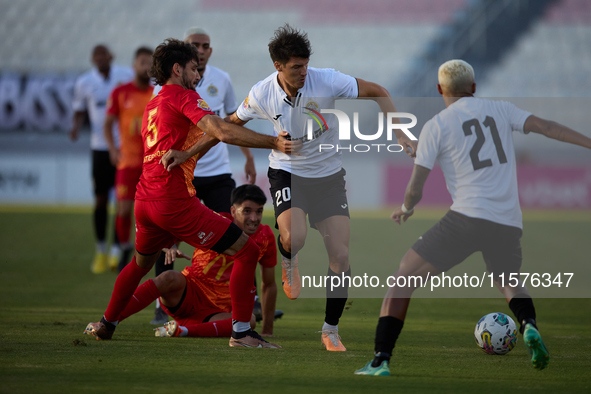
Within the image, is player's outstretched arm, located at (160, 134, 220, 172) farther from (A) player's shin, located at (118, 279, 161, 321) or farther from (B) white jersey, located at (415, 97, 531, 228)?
(B) white jersey, located at (415, 97, 531, 228)

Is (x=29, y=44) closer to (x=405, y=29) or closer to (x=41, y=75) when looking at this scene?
(x=41, y=75)

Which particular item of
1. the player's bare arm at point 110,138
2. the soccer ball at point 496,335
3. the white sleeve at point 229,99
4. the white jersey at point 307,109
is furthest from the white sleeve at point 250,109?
the player's bare arm at point 110,138

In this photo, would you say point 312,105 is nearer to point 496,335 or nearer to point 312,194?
point 312,194

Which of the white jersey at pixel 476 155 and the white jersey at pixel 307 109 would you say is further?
the white jersey at pixel 307 109

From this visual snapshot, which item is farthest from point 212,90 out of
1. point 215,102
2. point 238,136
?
point 238,136

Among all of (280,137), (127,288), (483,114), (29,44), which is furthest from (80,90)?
(29,44)

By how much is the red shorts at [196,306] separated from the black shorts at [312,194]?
0.88 meters

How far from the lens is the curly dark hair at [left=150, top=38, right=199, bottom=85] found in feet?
16.3

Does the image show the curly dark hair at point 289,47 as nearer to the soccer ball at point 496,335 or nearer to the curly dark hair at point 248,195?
the curly dark hair at point 248,195

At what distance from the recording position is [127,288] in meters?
5.13

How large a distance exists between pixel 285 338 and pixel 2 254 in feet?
23.3

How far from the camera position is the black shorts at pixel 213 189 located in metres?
6.63

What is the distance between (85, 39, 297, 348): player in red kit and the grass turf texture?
0.40 m

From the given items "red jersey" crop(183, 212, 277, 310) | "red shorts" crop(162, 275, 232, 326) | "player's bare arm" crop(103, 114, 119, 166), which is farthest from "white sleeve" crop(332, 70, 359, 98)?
"player's bare arm" crop(103, 114, 119, 166)
